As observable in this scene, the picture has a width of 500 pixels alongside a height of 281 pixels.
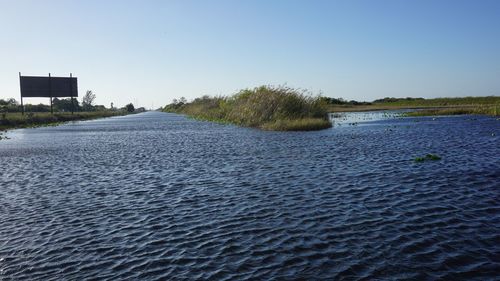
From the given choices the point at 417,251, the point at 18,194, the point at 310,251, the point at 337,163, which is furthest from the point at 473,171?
the point at 18,194

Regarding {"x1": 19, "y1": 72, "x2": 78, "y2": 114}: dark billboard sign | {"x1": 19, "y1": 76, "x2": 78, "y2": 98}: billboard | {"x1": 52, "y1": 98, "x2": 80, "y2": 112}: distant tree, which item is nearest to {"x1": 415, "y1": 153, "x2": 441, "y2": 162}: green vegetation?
{"x1": 19, "y1": 72, "x2": 78, "y2": 114}: dark billboard sign

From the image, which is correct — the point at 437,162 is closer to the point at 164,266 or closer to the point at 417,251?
the point at 417,251

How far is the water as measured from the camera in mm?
10180

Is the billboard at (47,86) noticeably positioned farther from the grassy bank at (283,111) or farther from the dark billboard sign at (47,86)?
the grassy bank at (283,111)

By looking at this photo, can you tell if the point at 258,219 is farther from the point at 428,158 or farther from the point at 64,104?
the point at 64,104

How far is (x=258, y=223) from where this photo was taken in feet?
45.0

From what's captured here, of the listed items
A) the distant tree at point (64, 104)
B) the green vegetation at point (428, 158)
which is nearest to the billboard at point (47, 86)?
the distant tree at point (64, 104)

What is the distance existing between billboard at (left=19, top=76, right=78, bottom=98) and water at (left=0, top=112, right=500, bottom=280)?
83307mm

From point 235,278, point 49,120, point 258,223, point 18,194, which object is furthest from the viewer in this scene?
point 49,120

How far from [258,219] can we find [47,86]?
4141 inches

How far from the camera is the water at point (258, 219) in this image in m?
10.2

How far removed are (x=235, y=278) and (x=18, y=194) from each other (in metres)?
13.9

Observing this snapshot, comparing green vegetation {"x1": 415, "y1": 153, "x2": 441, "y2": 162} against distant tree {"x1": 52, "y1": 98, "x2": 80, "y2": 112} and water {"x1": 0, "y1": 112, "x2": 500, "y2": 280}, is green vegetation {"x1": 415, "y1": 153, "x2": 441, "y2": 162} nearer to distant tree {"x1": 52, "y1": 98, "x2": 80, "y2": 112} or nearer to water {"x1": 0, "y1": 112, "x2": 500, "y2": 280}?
water {"x1": 0, "y1": 112, "x2": 500, "y2": 280}

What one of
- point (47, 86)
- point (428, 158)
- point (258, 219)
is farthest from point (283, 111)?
point (47, 86)
